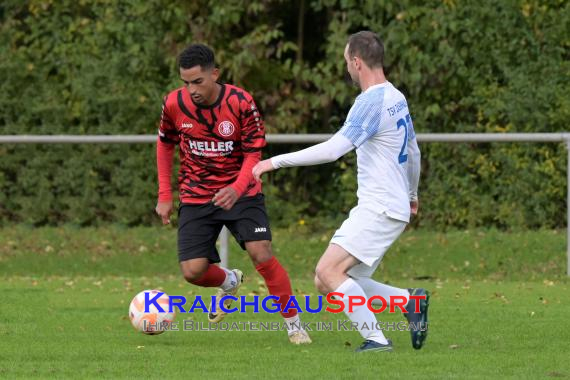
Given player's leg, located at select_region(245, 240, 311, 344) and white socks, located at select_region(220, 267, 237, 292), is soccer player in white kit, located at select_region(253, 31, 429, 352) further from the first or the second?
white socks, located at select_region(220, 267, 237, 292)

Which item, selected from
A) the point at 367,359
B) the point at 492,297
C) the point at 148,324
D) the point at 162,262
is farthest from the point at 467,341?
the point at 162,262

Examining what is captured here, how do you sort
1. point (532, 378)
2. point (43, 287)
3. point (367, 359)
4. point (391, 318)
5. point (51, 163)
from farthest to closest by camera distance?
point (51, 163)
point (43, 287)
point (391, 318)
point (367, 359)
point (532, 378)

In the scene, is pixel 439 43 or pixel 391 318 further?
pixel 439 43

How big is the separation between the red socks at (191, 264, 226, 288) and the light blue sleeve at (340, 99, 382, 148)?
1.90 metres

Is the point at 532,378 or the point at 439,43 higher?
the point at 439,43

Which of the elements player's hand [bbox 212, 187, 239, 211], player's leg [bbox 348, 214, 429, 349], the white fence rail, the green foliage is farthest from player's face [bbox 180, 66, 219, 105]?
the green foliage

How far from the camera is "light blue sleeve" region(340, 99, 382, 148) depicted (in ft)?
24.7

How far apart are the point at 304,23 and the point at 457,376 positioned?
11.8 m

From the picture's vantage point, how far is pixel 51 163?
16.0 metres

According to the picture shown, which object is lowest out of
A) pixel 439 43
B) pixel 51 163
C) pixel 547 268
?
pixel 547 268

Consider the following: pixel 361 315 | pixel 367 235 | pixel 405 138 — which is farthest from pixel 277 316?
pixel 405 138

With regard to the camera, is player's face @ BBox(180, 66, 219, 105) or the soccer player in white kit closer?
the soccer player in white kit

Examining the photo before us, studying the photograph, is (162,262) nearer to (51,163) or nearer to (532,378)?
(51,163)

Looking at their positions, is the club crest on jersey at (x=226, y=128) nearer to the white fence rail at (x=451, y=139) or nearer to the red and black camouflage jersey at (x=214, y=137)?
the red and black camouflage jersey at (x=214, y=137)
